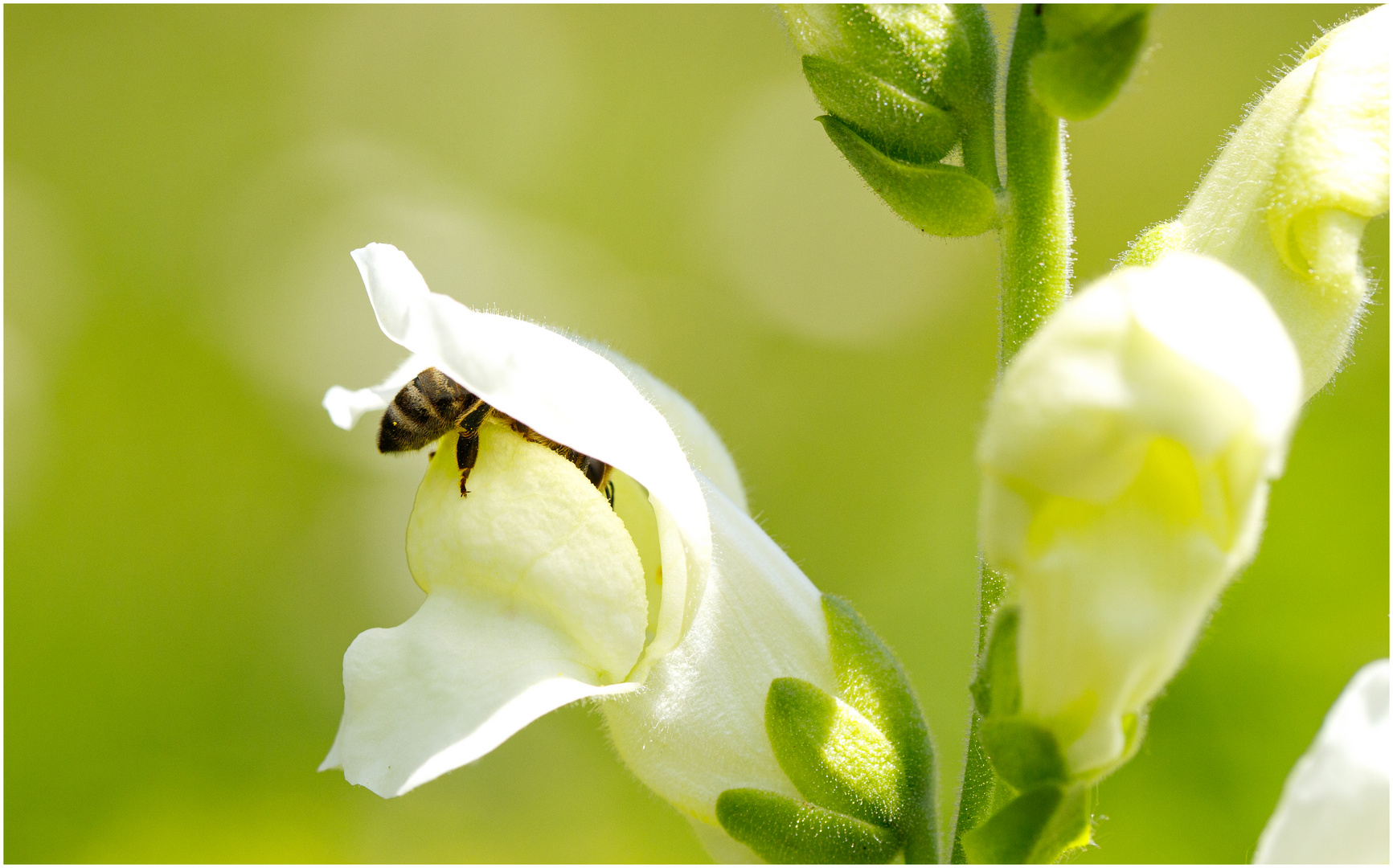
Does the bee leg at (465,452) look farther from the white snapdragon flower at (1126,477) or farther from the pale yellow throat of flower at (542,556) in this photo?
the white snapdragon flower at (1126,477)

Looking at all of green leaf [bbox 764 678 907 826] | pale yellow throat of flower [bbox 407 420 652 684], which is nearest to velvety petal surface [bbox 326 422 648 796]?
pale yellow throat of flower [bbox 407 420 652 684]

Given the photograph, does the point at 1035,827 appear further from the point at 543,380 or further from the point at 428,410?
the point at 428,410

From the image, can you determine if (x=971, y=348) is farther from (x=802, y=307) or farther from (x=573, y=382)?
(x=573, y=382)

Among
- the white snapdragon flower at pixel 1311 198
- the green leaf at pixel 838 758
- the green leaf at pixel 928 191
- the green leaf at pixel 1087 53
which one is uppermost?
the green leaf at pixel 1087 53

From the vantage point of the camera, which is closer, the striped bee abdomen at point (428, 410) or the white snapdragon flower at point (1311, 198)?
the white snapdragon flower at point (1311, 198)

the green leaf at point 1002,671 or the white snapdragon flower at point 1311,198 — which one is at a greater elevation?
the white snapdragon flower at point 1311,198

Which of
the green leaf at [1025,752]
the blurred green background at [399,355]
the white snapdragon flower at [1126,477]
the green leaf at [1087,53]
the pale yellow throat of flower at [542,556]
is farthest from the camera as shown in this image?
the blurred green background at [399,355]

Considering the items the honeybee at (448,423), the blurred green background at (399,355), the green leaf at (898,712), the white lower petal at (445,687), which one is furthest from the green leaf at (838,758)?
the blurred green background at (399,355)

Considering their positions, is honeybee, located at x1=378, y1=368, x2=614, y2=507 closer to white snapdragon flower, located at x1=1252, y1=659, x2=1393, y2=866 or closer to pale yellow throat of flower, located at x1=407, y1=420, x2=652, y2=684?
pale yellow throat of flower, located at x1=407, y1=420, x2=652, y2=684

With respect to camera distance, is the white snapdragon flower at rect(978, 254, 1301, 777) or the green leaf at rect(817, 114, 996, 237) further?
the green leaf at rect(817, 114, 996, 237)
